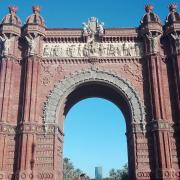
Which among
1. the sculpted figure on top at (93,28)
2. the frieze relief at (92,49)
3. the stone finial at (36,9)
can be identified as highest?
the stone finial at (36,9)

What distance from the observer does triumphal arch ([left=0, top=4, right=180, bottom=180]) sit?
16953mm

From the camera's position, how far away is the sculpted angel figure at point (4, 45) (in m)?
19.1

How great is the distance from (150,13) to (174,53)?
3.20m

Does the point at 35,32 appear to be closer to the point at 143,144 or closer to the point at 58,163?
the point at 58,163

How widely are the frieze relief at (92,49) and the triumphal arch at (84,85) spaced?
6 centimetres

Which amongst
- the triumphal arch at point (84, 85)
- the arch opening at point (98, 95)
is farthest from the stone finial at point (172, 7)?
the arch opening at point (98, 95)

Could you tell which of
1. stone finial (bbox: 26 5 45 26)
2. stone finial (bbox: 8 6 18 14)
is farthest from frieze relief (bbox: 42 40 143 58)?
stone finial (bbox: 8 6 18 14)

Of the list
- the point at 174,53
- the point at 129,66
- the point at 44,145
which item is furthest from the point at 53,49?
the point at 174,53

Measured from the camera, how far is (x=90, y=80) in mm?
18953

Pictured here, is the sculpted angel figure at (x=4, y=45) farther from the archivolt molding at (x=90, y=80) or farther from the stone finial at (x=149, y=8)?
the stone finial at (x=149, y=8)

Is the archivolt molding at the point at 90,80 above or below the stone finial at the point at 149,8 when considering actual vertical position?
below

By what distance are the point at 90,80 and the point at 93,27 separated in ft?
12.0

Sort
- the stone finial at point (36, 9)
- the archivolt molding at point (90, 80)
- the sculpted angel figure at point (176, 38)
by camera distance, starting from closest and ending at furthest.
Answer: the archivolt molding at point (90, 80) → the sculpted angel figure at point (176, 38) → the stone finial at point (36, 9)

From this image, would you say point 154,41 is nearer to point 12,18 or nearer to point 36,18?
point 36,18
